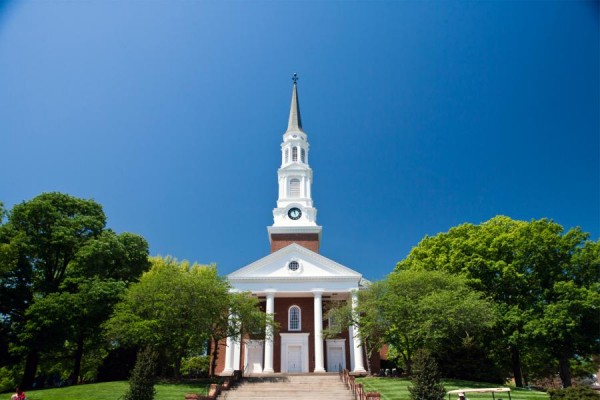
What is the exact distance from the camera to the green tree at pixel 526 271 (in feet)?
97.4

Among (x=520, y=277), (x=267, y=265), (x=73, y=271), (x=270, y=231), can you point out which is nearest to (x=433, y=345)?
(x=520, y=277)

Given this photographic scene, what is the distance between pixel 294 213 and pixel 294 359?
14.0 meters

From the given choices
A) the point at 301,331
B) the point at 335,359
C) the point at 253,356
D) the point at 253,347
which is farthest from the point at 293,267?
the point at 335,359

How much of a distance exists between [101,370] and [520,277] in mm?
30225

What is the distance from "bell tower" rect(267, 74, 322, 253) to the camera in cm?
4372

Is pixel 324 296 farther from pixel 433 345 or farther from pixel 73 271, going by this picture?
pixel 73 271

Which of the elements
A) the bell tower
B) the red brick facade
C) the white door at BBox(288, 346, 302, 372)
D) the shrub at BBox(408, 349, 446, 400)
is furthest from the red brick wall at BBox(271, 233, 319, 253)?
the shrub at BBox(408, 349, 446, 400)

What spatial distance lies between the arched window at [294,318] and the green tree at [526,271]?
11.5 metres

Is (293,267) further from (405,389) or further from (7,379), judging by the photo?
(7,379)

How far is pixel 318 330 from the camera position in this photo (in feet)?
115

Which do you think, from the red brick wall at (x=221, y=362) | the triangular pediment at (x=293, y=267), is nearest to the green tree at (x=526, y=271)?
the triangular pediment at (x=293, y=267)

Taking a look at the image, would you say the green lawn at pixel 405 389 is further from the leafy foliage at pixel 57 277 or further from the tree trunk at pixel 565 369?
the leafy foliage at pixel 57 277

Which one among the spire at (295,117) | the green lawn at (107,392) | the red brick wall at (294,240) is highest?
the spire at (295,117)

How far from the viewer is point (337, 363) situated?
38.5 m
